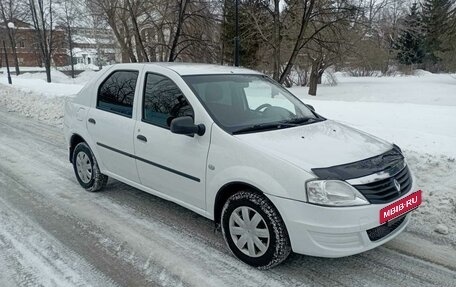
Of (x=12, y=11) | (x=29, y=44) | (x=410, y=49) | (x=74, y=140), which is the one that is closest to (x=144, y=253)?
(x=74, y=140)

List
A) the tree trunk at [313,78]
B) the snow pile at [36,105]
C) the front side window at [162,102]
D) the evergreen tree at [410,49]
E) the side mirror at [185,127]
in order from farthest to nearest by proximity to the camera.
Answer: the evergreen tree at [410,49] < the tree trunk at [313,78] < the snow pile at [36,105] < the front side window at [162,102] < the side mirror at [185,127]

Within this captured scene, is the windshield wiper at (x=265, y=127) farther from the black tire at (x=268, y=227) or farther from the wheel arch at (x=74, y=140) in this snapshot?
the wheel arch at (x=74, y=140)

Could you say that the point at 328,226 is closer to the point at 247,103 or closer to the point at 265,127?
the point at 265,127

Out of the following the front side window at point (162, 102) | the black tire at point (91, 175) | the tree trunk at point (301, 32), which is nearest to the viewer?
Answer: the front side window at point (162, 102)

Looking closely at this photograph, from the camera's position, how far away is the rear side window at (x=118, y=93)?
442cm

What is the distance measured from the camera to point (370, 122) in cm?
823

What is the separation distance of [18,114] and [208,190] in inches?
433

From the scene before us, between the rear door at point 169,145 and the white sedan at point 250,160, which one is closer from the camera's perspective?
the white sedan at point 250,160

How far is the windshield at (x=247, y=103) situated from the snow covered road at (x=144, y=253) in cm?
117

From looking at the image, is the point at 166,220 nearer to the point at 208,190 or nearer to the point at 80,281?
the point at 208,190

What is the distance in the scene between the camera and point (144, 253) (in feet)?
11.8

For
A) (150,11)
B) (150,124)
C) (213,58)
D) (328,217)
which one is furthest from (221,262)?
(213,58)

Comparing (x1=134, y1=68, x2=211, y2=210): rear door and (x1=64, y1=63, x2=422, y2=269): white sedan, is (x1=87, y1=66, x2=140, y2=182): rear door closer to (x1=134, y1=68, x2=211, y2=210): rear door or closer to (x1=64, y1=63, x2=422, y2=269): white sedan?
(x1=64, y1=63, x2=422, y2=269): white sedan

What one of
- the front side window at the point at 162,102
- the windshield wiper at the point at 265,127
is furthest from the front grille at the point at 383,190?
the front side window at the point at 162,102
